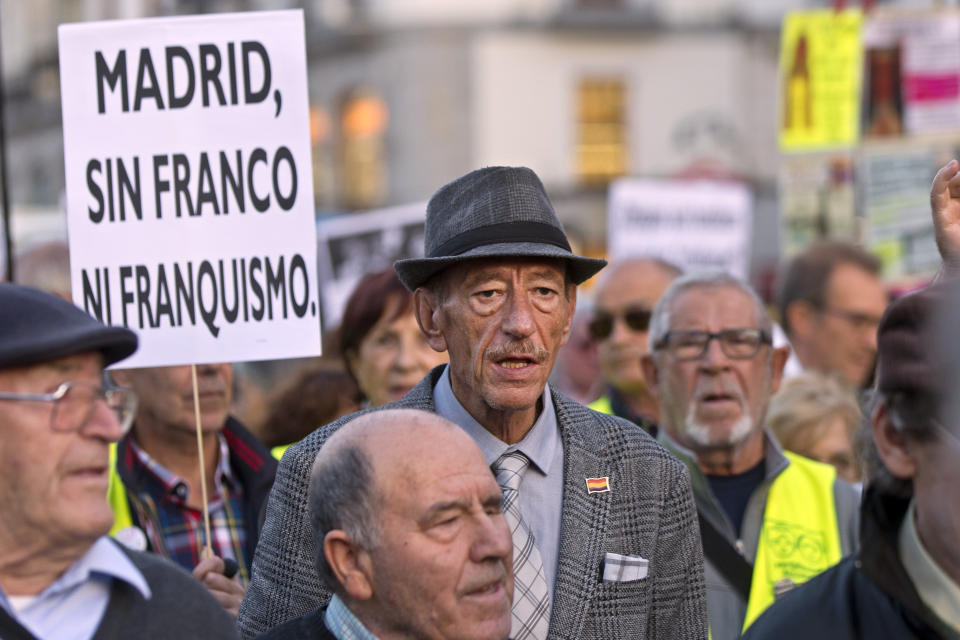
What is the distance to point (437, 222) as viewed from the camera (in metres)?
3.38

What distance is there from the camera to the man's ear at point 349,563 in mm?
2691

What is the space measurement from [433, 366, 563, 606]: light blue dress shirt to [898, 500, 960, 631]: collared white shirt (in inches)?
38.9

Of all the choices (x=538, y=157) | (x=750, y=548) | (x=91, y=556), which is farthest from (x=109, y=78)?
(x=538, y=157)

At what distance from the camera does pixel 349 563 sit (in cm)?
272

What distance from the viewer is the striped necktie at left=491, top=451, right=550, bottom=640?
3008 mm

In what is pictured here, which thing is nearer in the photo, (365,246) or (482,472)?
(482,472)

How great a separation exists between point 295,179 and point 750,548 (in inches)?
66.8

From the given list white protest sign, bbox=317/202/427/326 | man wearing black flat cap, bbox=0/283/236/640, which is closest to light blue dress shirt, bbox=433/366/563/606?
man wearing black flat cap, bbox=0/283/236/640

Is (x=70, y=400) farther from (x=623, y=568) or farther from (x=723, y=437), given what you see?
(x=723, y=437)

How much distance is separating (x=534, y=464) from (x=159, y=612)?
0.99 metres

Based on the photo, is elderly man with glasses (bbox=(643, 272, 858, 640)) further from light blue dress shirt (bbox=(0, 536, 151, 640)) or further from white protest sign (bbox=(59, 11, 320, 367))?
light blue dress shirt (bbox=(0, 536, 151, 640))

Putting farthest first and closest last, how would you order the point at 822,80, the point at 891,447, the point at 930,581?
the point at 822,80 → the point at 891,447 → the point at 930,581

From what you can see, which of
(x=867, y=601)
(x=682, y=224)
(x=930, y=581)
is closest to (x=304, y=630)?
(x=867, y=601)

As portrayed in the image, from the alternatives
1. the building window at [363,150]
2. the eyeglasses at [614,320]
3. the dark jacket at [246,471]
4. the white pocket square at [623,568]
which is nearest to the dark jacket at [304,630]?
the white pocket square at [623,568]
